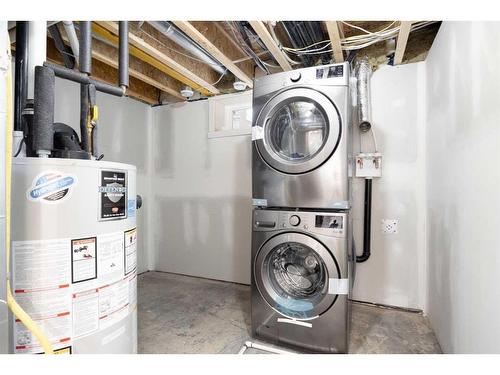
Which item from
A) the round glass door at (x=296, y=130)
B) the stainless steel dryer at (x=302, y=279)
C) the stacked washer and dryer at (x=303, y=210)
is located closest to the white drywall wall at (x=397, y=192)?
the round glass door at (x=296, y=130)

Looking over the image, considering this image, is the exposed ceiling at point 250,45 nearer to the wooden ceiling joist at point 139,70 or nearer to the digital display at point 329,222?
the wooden ceiling joist at point 139,70

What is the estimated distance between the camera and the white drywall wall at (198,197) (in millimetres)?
2672

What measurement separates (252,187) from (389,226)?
1.28m

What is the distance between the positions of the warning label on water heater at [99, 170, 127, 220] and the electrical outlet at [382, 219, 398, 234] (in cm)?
201

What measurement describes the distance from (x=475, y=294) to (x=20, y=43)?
6.97ft

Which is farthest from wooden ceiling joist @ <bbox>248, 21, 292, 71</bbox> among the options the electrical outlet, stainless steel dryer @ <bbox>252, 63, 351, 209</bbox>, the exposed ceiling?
the electrical outlet

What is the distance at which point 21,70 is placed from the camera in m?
0.91

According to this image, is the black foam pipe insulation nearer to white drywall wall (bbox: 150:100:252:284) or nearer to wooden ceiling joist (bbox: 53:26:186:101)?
wooden ceiling joist (bbox: 53:26:186:101)

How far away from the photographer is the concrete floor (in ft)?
5.26

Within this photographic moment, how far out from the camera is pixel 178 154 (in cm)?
301

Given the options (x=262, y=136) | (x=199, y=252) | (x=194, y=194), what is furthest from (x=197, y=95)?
(x=199, y=252)

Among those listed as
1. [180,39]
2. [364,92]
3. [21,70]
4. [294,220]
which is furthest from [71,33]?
[364,92]

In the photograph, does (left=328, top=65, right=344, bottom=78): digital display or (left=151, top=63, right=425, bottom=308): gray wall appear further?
(left=151, top=63, right=425, bottom=308): gray wall

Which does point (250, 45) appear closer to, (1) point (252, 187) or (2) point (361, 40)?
(2) point (361, 40)
